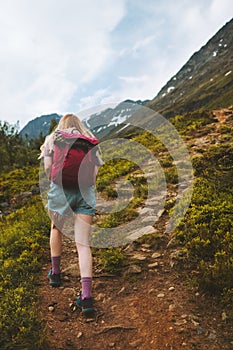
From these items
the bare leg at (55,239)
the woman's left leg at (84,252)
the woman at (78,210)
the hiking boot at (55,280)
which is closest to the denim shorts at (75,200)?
the woman at (78,210)

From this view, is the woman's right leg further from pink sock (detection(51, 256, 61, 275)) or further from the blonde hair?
the blonde hair

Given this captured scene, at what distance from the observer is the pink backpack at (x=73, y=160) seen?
460 cm

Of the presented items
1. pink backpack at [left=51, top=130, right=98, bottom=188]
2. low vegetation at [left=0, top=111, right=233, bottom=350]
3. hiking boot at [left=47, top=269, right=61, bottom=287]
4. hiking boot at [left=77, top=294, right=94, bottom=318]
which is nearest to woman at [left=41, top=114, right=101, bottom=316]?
hiking boot at [left=77, top=294, right=94, bottom=318]

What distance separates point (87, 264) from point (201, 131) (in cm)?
1114

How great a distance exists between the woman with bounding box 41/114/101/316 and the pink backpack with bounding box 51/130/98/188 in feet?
0.41

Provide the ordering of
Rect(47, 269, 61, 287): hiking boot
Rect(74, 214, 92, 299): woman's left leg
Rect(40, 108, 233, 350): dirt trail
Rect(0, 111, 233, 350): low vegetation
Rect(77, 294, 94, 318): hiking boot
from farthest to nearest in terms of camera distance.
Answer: Rect(47, 269, 61, 287): hiking boot < Rect(74, 214, 92, 299): woman's left leg < Rect(77, 294, 94, 318): hiking boot < Rect(0, 111, 233, 350): low vegetation < Rect(40, 108, 233, 350): dirt trail

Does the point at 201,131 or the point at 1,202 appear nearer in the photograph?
the point at 1,202

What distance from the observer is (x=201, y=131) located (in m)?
14.4

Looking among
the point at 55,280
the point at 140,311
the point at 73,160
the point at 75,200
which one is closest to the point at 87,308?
the point at 140,311

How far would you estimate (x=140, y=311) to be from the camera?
4.46 meters

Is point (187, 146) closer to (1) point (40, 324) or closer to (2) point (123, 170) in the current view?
(2) point (123, 170)

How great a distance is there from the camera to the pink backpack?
15.1 feet

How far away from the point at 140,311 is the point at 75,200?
1.84 metres

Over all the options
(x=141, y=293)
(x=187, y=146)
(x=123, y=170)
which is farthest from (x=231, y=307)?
(x=187, y=146)
